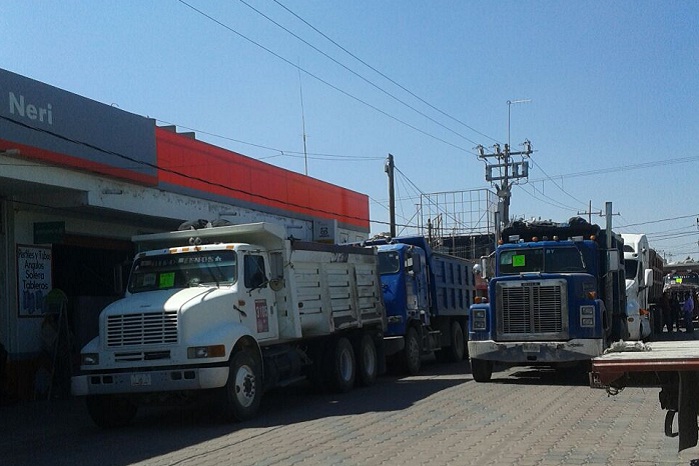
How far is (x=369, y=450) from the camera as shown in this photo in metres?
9.51

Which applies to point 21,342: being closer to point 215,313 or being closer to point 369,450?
point 215,313

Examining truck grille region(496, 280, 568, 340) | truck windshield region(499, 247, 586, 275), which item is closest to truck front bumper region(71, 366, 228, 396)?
truck grille region(496, 280, 568, 340)

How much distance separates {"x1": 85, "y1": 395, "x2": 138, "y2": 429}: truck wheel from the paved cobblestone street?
181 millimetres

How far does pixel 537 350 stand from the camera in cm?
1523

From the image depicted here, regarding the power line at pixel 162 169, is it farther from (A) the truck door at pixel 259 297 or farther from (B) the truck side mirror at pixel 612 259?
(B) the truck side mirror at pixel 612 259

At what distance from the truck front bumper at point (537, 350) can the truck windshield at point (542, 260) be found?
1.61 meters

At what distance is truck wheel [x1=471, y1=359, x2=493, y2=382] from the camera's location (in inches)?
637

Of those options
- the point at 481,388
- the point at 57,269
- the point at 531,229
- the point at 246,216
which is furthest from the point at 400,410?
the point at 246,216

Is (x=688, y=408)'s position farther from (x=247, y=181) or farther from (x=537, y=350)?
(x=247, y=181)

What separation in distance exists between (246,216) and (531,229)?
8.77 metres

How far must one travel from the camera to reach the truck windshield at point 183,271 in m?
Result: 13.2

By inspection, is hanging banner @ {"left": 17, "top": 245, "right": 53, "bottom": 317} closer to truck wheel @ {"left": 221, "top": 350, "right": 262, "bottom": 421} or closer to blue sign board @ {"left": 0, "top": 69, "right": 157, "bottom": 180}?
blue sign board @ {"left": 0, "top": 69, "right": 157, "bottom": 180}

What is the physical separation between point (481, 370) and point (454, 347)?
654 centimetres

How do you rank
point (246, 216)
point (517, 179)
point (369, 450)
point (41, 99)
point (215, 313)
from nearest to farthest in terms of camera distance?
point (369, 450)
point (215, 313)
point (41, 99)
point (246, 216)
point (517, 179)
